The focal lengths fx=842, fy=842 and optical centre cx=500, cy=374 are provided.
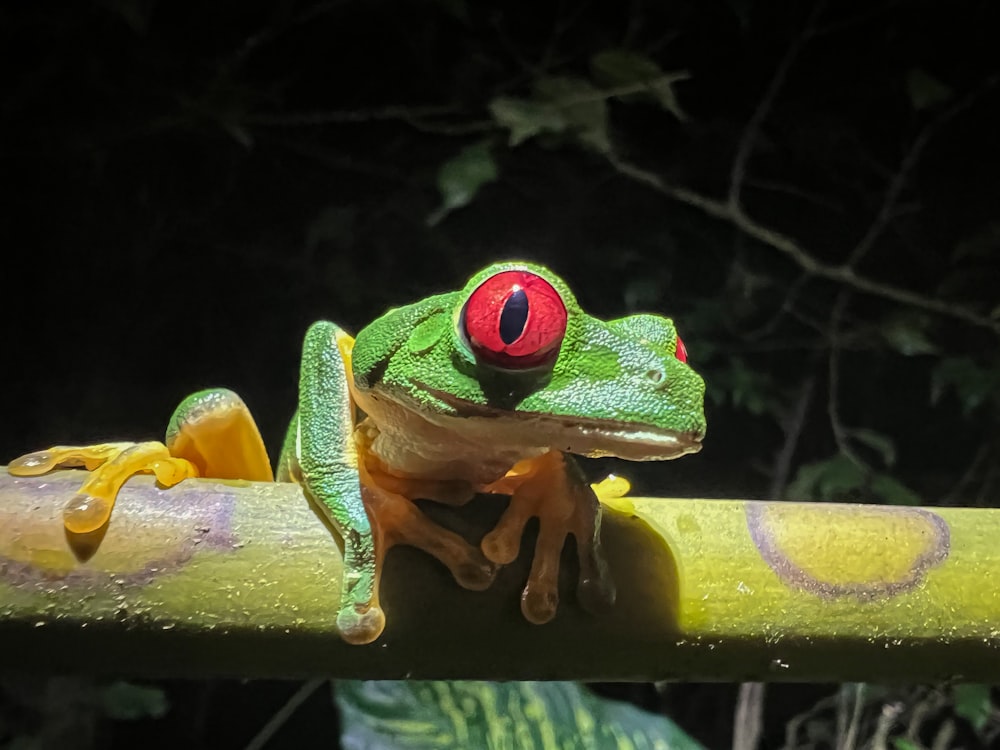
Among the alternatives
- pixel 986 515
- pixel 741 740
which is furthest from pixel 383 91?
pixel 741 740

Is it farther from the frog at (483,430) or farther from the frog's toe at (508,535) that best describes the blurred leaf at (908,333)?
the frog's toe at (508,535)

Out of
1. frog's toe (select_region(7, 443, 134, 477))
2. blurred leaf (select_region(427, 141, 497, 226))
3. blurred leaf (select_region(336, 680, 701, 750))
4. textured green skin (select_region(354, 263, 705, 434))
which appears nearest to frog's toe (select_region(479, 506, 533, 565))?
textured green skin (select_region(354, 263, 705, 434))

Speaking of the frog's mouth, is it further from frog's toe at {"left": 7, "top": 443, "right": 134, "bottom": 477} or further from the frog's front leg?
frog's toe at {"left": 7, "top": 443, "right": 134, "bottom": 477}

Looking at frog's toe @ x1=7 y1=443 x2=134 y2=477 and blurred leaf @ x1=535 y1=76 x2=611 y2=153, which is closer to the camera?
frog's toe @ x1=7 y1=443 x2=134 y2=477

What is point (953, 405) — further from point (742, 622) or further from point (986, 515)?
point (742, 622)

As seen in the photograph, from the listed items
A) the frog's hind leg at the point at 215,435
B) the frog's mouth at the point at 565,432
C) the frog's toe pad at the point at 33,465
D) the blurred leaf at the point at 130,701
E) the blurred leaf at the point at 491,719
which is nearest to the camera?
the frog's mouth at the point at 565,432

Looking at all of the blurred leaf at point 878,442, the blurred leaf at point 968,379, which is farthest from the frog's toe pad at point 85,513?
the blurred leaf at point 968,379

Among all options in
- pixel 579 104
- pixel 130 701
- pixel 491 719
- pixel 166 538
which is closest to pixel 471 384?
pixel 166 538
